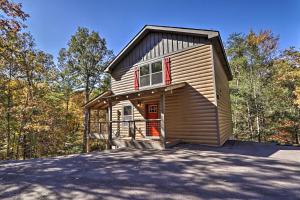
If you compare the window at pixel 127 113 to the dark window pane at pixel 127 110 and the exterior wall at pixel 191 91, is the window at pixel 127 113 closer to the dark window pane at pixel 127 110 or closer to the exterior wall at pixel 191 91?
the dark window pane at pixel 127 110

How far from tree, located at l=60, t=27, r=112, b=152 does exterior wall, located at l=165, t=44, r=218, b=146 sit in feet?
34.0

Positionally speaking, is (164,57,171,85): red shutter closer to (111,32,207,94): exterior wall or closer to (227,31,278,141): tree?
(111,32,207,94): exterior wall

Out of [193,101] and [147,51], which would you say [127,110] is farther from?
[193,101]

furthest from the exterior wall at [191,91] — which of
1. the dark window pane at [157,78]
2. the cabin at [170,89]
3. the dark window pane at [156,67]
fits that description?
the dark window pane at [157,78]

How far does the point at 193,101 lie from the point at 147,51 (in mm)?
4414

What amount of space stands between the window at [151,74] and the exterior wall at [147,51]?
19.1 inches

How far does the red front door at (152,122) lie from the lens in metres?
10.1

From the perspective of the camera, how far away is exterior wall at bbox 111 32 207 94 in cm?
938

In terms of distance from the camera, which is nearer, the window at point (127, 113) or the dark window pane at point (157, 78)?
the dark window pane at point (157, 78)

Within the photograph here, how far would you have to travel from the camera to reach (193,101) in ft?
28.1

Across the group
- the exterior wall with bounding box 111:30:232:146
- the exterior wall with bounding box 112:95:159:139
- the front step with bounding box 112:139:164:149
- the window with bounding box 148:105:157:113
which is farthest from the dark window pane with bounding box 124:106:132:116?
the front step with bounding box 112:139:164:149

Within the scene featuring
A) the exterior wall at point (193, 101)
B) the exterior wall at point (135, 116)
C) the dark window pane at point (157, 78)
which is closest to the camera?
the exterior wall at point (193, 101)

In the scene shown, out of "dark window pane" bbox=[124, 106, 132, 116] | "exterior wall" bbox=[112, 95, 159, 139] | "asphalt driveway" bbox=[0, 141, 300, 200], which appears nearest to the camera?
"asphalt driveway" bbox=[0, 141, 300, 200]

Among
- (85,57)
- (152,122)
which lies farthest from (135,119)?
(85,57)
